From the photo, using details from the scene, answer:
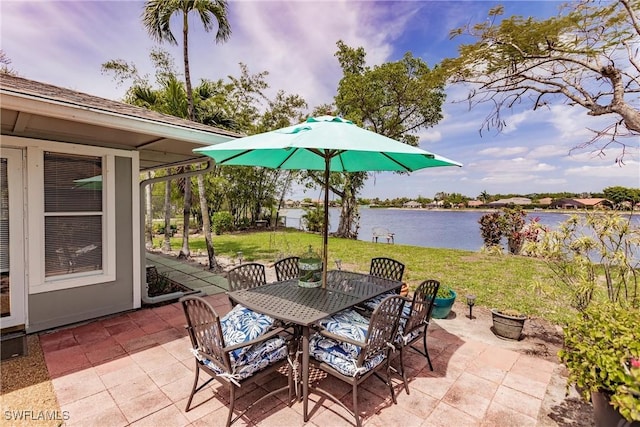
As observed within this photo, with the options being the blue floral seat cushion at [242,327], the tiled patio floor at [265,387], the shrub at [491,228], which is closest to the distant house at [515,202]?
the shrub at [491,228]

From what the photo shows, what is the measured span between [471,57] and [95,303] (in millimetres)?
7153

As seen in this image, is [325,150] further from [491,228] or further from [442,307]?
[491,228]

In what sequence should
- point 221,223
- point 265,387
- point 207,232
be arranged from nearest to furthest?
point 265,387 → point 207,232 → point 221,223

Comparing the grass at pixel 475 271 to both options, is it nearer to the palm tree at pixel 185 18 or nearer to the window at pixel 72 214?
the window at pixel 72 214

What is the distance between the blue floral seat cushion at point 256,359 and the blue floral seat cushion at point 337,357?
0.88 feet

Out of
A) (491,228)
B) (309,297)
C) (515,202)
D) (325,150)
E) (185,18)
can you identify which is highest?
(185,18)

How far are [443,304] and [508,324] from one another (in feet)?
2.68

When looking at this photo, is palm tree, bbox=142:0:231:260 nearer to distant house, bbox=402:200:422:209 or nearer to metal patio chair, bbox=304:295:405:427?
metal patio chair, bbox=304:295:405:427

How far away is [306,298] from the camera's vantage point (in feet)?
9.29

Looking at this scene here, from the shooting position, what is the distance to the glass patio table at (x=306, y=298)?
2303 mm

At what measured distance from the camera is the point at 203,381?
2713 mm

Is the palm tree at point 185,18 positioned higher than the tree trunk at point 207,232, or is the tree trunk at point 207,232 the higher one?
the palm tree at point 185,18

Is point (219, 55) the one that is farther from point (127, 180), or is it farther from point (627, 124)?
point (627, 124)

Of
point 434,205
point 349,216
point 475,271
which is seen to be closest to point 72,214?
point 475,271
